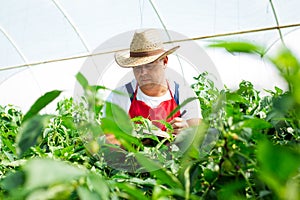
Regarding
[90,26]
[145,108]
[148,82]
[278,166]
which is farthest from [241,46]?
[90,26]

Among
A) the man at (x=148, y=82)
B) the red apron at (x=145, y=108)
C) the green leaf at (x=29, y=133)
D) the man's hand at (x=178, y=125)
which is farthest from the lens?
the man at (x=148, y=82)

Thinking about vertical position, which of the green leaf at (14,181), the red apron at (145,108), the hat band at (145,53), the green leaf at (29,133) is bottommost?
the red apron at (145,108)

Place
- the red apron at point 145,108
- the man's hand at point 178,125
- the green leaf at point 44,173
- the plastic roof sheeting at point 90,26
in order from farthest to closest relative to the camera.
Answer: the plastic roof sheeting at point 90,26 → the red apron at point 145,108 → the man's hand at point 178,125 → the green leaf at point 44,173

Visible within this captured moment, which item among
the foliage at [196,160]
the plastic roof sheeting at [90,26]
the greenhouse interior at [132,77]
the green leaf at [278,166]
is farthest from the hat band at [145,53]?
the plastic roof sheeting at [90,26]

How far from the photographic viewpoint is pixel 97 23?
7.00 metres

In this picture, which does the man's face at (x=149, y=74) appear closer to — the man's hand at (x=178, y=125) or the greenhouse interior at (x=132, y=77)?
the greenhouse interior at (x=132, y=77)

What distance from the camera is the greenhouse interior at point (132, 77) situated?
1.37 feet

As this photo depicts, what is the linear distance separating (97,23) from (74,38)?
0.45m

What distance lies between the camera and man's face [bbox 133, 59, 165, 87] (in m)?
2.83

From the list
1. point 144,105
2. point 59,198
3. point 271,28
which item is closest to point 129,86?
point 144,105

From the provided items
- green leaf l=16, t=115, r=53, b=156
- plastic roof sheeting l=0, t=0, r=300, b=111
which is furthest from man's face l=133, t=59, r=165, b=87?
plastic roof sheeting l=0, t=0, r=300, b=111

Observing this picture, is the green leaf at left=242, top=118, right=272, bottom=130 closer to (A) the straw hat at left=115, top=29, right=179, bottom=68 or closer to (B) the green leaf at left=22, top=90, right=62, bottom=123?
(B) the green leaf at left=22, top=90, right=62, bottom=123

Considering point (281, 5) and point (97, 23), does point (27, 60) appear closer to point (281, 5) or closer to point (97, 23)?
point (97, 23)

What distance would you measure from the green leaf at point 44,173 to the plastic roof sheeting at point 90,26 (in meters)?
5.24
